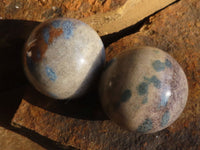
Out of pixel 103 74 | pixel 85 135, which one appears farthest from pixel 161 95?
pixel 85 135

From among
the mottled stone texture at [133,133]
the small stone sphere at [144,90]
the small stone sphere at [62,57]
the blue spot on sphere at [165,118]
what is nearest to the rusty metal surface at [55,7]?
the mottled stone texture at [133,133]

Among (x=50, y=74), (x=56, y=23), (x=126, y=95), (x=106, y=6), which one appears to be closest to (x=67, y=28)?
(x=56, y=23)

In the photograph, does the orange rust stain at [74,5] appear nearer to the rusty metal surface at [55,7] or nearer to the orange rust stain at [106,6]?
the rusty metal surface at [55,7]

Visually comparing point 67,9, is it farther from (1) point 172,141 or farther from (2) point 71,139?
(1) point 172,141

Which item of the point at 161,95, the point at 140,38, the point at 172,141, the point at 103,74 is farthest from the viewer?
the point at 140,38

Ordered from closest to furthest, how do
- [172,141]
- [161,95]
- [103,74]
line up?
[161,95] < [103,74] < [172,141]
